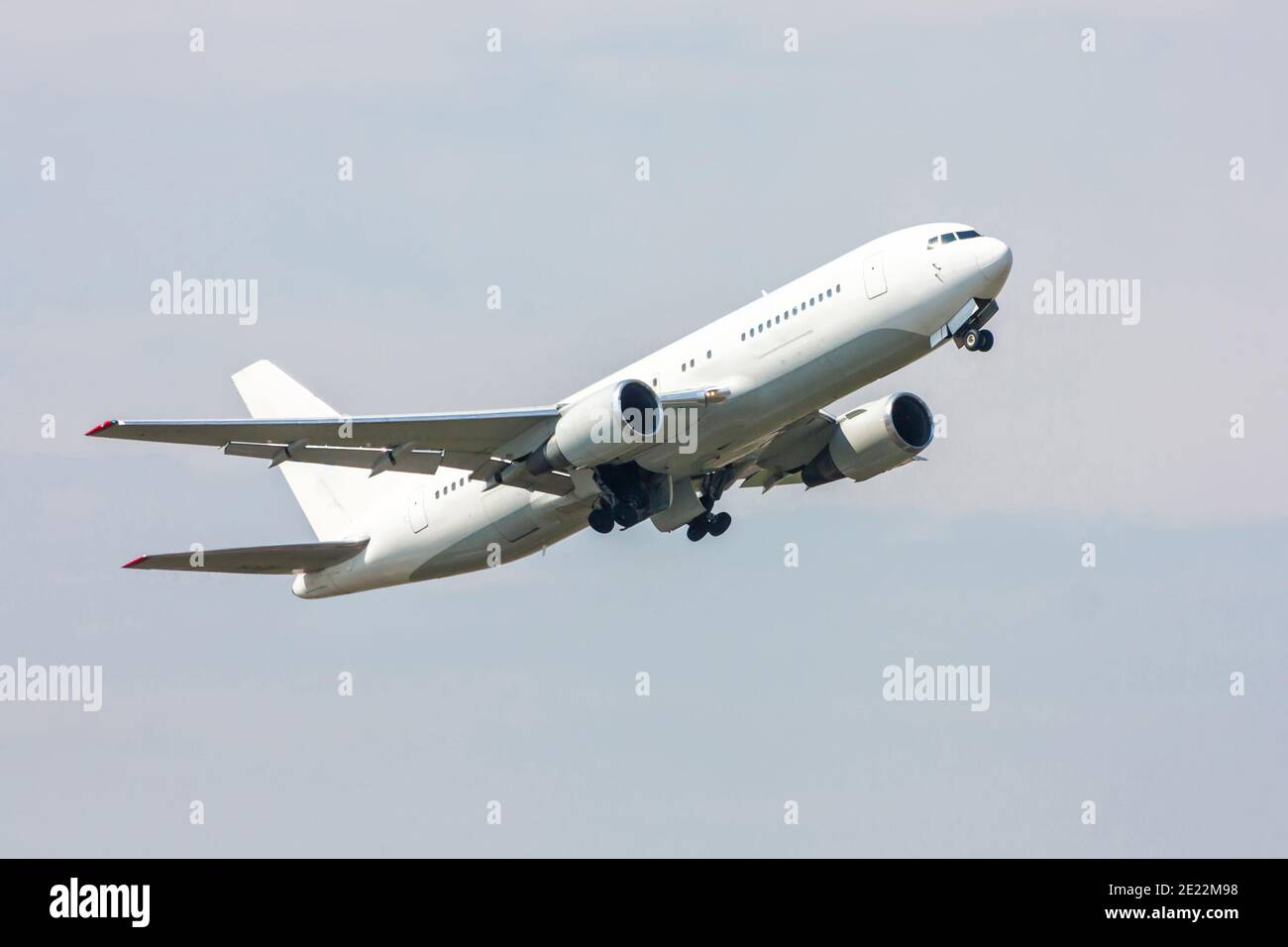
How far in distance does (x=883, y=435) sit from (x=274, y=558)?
54.2 feet

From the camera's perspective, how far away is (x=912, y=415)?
160 feet

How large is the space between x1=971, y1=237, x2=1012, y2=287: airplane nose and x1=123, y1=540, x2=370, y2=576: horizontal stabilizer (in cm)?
1892

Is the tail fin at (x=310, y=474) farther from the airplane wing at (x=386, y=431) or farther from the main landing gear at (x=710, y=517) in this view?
the main landing gear at (x=710, y=517)

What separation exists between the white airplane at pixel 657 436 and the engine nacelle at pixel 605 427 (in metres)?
0.04

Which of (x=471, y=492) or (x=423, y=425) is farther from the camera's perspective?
(x=471, y=492)

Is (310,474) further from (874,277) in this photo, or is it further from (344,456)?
(874,277)

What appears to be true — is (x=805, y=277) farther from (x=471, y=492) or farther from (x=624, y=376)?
(x=471, y=492)

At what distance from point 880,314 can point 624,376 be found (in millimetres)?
7289

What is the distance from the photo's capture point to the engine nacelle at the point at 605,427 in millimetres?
43500

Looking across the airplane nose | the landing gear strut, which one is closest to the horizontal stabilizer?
the landing gear strut

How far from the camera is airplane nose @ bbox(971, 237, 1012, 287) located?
42.1 meters
